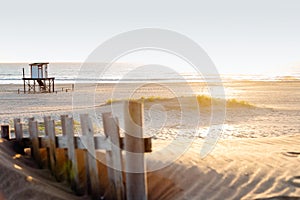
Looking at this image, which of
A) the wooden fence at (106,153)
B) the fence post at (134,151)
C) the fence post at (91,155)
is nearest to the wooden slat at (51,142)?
the wooden fence at (106,153)

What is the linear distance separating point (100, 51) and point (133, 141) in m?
2.42

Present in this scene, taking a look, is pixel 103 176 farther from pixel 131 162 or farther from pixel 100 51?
pixel 100 51

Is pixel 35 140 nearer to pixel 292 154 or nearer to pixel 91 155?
pixel 91 155

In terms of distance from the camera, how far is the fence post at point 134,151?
16.5 ft

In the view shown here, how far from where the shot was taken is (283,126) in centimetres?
1262

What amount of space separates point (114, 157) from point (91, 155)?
0.51 m

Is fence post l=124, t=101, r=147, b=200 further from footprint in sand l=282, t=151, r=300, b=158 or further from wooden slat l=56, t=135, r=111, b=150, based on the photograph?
footprint in sand l=282, t=151, r=300, b=158

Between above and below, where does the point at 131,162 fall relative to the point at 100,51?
below

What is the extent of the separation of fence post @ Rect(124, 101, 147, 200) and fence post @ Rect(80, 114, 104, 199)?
2.15 feet

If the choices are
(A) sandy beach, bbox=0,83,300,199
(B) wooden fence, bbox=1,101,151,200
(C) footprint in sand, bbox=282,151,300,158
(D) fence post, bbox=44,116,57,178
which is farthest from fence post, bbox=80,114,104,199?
(C) footprint in sand, bbox=282,151,300,158

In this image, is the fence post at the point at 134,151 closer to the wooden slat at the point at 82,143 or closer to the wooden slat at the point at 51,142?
the wooden slat at the point at 82,143

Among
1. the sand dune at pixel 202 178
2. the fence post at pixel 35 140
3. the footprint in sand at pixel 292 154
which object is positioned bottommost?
the sand dune at pixel 202 178

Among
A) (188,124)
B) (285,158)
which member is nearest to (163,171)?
(285,158)

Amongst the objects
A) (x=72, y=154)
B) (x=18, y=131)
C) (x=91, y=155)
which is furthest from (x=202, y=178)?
(x=18, y=131)
